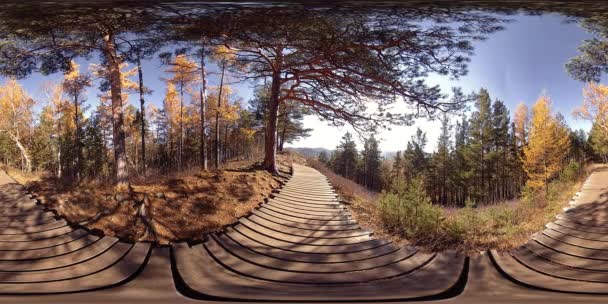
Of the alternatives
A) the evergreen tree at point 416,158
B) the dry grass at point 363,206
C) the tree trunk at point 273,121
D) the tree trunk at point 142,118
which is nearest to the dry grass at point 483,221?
the dry grass at point 363,206

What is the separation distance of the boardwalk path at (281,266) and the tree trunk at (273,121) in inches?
7.1

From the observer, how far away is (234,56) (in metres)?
1.36

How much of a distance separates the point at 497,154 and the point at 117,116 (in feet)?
5.06

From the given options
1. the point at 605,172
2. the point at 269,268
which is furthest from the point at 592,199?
the point at 269,268

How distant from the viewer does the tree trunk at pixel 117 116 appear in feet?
3.93

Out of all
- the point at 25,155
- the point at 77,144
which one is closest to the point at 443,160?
the point at 77,144

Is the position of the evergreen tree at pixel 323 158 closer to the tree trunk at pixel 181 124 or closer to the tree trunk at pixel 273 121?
the tree trunk at pixel 273 121

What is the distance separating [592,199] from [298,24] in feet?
4.83

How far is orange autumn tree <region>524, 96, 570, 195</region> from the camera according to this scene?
1.22 meters

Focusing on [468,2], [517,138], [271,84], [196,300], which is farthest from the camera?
[468,2]

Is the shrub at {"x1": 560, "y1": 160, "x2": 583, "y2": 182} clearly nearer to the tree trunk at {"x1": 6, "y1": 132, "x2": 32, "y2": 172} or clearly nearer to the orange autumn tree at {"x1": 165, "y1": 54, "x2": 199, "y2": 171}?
the orange autumn tree at {"x1": 165, "y1": 54, "x2": 199, "y2": 171}

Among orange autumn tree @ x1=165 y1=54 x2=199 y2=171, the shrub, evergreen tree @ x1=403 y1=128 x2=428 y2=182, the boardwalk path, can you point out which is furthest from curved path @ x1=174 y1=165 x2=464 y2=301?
the shrub

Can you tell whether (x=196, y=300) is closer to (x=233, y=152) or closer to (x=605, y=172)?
(x=233, y=152)

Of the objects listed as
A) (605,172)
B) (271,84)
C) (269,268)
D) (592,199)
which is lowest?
(269,268)
